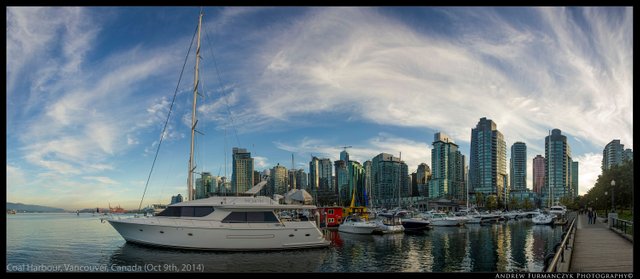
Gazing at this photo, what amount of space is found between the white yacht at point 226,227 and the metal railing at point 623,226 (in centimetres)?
1786

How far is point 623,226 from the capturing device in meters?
25.3

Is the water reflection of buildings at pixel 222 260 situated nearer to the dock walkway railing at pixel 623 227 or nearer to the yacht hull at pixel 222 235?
the yacht hull at pixel 222 235

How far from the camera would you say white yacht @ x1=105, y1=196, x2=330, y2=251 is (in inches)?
1022

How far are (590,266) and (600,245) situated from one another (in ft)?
22.3

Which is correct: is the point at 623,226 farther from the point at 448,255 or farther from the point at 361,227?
the point at 361,227

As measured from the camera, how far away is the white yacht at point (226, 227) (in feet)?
85.2

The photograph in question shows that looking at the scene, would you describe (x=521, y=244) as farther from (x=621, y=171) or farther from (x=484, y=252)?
(x=621, y=171)

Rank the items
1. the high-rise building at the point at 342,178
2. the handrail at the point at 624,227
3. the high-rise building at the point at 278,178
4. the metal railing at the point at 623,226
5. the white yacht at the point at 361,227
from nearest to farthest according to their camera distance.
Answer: the handrail at the point at 624,227 → the metal railing at the point at 623,226 → the white yacht at the point at 361,227 → the high-rise building at the point at 278,178 → the high-rise building at the point at 342,178

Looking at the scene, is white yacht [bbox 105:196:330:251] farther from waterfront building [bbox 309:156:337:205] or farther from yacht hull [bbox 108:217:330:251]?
waterfront building [bbox 309:156:337:205]

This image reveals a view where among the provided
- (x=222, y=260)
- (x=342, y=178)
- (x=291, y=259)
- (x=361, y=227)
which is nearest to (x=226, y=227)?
(x=222, y=260)

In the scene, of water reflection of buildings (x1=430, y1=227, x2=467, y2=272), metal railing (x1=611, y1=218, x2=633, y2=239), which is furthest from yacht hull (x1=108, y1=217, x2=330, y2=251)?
metal railing (x1=611, y1=218, x2=633, y2=239)

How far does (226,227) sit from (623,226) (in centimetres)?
2429

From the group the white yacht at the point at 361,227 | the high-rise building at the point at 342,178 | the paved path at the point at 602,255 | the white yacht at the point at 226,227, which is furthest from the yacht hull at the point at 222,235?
the high-rise building at the point at 342,178

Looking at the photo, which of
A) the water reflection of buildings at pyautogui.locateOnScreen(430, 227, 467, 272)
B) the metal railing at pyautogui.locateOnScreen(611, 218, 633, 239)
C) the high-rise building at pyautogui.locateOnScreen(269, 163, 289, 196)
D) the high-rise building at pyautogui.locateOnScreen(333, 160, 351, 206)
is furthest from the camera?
the high-rise building at pyautogui.locateOnScreen(333, 160, 351, 206)
